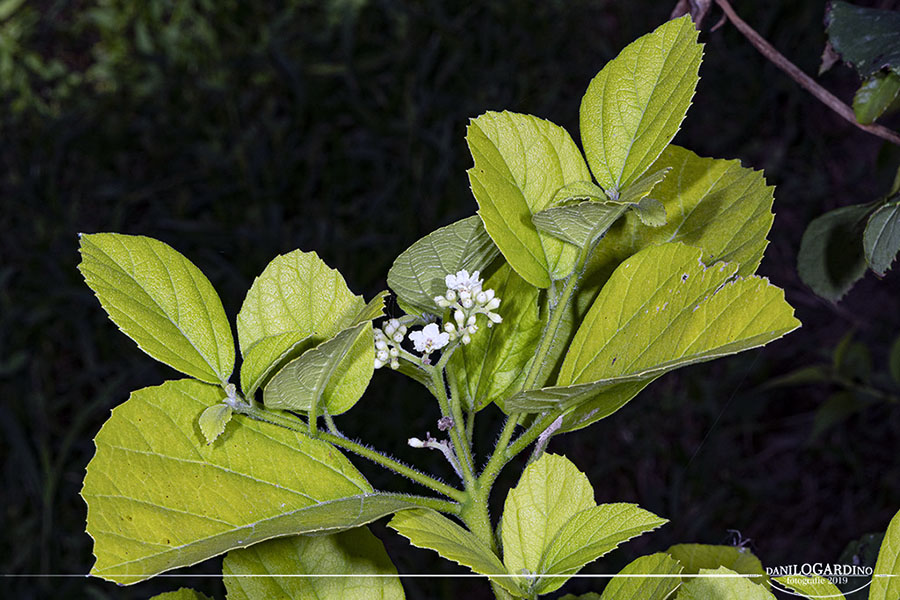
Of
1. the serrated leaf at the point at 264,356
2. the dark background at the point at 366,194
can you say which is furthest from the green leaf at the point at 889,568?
the dark background at the point at 366,194

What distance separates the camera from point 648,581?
1.00 feet

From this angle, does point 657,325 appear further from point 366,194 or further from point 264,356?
point 366,194

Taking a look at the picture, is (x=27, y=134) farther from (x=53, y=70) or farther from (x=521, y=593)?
(x=521, y=593)

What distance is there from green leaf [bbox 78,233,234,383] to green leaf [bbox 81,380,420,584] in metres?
0.01

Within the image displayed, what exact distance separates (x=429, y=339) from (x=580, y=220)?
2.8 inches

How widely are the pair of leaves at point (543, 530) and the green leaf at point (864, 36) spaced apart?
306 millimetres

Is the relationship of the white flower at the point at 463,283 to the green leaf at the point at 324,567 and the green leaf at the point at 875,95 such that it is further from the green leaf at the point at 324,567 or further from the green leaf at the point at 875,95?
the green leaf at the point at 875,95

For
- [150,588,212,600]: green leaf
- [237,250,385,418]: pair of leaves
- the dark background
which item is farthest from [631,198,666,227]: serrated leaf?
the dark background

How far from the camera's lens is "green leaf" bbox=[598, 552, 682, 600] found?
0.29 m

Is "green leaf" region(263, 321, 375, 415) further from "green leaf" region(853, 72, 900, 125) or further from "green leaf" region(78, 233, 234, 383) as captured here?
"green leaf" region(853, 72, 900, 125)

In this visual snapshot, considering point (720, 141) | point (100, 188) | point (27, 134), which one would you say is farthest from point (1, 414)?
point (720, 141)

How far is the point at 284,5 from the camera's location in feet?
5.97

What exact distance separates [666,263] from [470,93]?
1.32 meters

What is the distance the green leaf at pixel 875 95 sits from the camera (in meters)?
0.49
